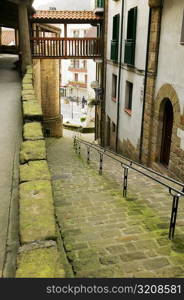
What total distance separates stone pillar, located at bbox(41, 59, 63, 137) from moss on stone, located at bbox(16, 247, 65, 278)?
2114 centimetres

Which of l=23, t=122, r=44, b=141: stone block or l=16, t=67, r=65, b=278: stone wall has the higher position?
l=23, t=122, r=44, b=141: stone block

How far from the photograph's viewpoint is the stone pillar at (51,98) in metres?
23.4

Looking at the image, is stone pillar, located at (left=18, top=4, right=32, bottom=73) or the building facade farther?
stone pillar, located at (left=18, top=4, right=32, bottom=73)

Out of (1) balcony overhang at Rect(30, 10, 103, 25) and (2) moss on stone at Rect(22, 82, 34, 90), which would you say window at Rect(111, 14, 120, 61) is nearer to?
(1) balcony overhang at Rect(30, 10, 103, 25)

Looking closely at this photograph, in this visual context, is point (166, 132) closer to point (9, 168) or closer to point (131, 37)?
point (131, 37)

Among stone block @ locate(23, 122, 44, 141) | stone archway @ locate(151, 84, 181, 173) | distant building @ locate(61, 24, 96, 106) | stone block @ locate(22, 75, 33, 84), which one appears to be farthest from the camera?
distant building @ locate(61, 24, 96, 106)

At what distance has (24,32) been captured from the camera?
12570mm

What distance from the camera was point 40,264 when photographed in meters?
2.77

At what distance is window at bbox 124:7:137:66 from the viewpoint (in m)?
12.4

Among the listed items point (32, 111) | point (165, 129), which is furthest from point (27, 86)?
point (165, 129)

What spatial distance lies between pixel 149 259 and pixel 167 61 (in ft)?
20.8

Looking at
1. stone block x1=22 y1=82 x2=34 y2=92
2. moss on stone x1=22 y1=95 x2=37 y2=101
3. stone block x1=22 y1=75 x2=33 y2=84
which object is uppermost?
stone block x1=22 y1=75 x2=33 y2=84

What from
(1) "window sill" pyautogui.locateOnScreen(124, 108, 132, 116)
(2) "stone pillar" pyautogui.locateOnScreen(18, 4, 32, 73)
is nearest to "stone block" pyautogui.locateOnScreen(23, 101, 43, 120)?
(2) "stone pillar" pyautogui.locateOnScreen(18, 4, 32, 73)

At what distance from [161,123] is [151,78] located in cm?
154
